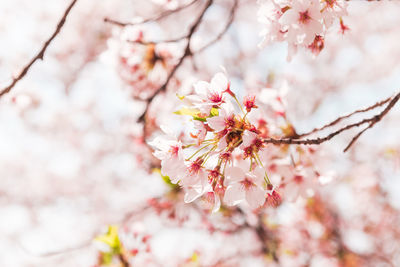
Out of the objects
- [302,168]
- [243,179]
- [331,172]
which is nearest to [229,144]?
[243,179]

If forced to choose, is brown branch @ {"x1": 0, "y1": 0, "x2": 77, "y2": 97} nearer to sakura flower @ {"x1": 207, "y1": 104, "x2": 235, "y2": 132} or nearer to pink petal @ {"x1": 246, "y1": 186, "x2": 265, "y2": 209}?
sakura flower @ {"x1": 207, "y1": 104, "x2": 235, "y2": 132}

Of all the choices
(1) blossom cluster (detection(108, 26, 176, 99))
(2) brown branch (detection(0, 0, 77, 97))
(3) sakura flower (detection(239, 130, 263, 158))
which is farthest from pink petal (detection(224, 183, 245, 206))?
(1) blossom cluster (detection(108, 26, 176, 99))

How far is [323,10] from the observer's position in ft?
4.18

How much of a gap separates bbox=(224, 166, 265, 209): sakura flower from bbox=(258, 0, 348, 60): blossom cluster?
54 cm

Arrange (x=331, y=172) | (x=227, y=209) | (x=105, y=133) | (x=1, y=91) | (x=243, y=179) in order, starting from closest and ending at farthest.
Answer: (x=243, y=179) → (x=1, y=91) → (x=331, y=172) → (x=227, y=209) → (x=105, y=133)

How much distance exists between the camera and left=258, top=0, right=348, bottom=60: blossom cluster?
1.22 metres

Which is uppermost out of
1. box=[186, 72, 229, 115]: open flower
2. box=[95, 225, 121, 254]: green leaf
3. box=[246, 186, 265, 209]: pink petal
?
box=[186, 72, 229, 115]: open flower

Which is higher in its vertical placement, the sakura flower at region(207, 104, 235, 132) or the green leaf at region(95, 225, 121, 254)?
the sakura flower at region(207, 104, 235, 132)

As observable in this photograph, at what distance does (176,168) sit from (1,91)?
78 cm

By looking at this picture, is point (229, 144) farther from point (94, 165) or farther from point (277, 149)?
point (94, 165)

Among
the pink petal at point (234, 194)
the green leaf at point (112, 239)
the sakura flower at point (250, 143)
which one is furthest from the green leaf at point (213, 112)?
the green leaf at point (112, 239)

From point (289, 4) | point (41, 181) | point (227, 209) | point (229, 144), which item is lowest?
point (41, 181)

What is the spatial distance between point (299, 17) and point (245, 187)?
65 cm

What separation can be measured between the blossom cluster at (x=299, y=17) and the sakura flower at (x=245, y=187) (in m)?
0.54
